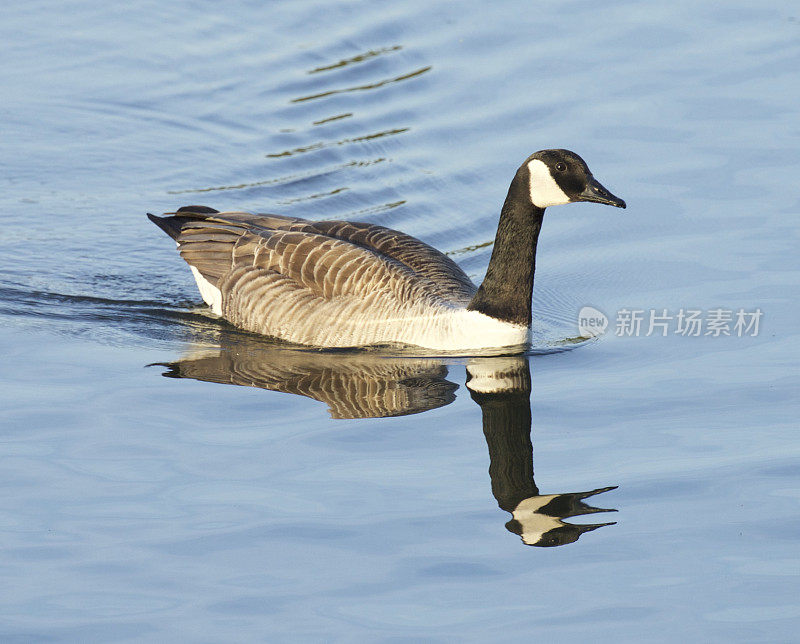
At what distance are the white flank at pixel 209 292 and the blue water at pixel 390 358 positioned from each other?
23 centimetres

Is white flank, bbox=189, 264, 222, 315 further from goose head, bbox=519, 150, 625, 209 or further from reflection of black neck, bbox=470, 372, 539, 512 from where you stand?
goose head, bbox=519, 150, 625, 209

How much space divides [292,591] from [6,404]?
3.67m

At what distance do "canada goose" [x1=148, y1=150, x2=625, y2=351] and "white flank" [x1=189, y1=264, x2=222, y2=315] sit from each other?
0.02 metres

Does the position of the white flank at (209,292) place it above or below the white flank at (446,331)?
above

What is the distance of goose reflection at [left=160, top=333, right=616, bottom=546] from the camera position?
332 inches

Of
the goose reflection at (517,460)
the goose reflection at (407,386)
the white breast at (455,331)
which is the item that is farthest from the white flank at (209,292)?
the goose reflection at (517,460)

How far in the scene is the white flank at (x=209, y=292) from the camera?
12.5 meters

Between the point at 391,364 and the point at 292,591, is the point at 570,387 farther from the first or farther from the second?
the point at 292,591

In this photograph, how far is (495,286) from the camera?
11.1 metres

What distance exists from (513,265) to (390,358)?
1.37 metres

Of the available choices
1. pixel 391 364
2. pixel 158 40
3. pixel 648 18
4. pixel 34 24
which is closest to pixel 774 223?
pixel 391 364

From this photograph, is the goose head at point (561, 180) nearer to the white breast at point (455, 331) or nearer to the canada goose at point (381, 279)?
the canada goose at point (381, 279)

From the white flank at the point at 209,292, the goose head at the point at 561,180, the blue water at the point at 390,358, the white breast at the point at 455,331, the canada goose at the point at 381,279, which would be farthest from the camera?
the white flank at the point at 209,292

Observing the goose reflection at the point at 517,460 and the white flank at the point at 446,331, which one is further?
the white flank at the point at 446,331
